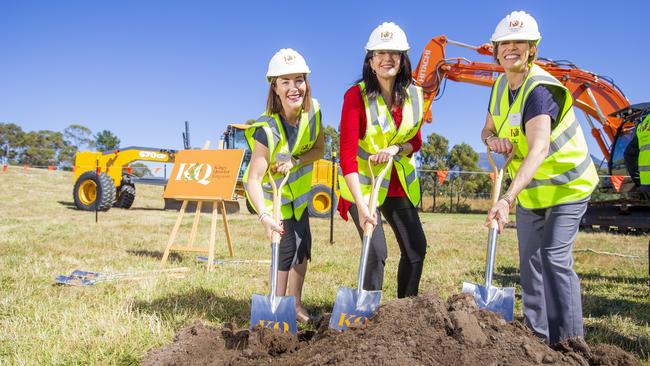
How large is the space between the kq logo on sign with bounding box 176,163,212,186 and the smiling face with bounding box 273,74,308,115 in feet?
11.0

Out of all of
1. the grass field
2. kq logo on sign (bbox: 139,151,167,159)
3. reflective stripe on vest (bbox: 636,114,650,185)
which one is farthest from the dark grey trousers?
kq logo on sign (bbox: 139,151,167,159)

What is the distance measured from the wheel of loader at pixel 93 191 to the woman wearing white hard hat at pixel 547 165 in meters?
13.7

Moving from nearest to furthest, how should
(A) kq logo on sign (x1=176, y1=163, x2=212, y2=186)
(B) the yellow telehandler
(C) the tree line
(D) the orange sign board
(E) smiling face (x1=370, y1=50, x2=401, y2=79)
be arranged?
1. (E) smiling face (x1=370, y1=50, x2=401, y2=79)
2. (D) the orange sign board
3. (A) kq logo on sign (x1=176, y1=163, x2=212, y2=186)
4. (B) the yellow telehandler
5. (C) the tree line

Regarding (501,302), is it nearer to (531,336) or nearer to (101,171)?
(531,336)

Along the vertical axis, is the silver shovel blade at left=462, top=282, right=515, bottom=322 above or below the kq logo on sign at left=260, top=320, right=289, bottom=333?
above

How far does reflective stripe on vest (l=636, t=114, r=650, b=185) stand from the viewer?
4582 mm

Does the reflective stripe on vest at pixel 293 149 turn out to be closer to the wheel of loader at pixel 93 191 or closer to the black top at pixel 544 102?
the black top at pixel 544 102

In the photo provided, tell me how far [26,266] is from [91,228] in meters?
4.62

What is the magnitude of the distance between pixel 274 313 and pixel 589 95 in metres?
11.5

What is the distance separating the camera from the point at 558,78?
38.2ft

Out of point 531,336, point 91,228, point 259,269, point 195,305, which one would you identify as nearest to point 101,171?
point 91,228

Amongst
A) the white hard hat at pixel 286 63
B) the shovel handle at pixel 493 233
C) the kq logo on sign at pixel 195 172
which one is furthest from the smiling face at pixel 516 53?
the kq logo on sign at pixel 195 172

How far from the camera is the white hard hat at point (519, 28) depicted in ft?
8.73

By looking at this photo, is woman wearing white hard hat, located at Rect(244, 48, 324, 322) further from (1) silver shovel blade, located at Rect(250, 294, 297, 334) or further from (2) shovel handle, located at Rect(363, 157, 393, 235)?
(2) shovel handle, located at Rect(363, 157, 393, 235)
